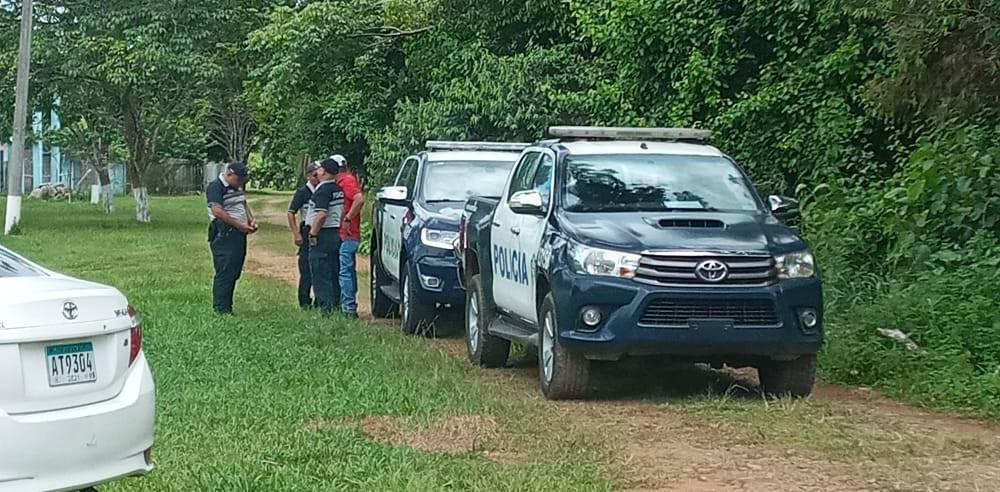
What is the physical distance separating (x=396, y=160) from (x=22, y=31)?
434 inches

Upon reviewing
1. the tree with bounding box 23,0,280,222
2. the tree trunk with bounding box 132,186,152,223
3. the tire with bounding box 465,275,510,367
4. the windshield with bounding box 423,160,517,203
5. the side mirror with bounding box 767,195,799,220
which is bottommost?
the tree trunk with bounding box 132,186,152,223

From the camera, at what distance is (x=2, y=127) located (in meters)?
34.8

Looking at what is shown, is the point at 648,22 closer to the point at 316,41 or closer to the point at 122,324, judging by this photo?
the point at 316,41

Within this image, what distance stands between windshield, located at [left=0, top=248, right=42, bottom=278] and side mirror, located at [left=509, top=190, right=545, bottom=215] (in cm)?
404

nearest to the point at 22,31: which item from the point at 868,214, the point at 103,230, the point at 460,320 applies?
the point at 103,230

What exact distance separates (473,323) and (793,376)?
3.00 meters

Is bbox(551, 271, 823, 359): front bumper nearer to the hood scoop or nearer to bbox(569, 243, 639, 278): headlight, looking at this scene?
bbox(569, 243, 639, 278): headlight

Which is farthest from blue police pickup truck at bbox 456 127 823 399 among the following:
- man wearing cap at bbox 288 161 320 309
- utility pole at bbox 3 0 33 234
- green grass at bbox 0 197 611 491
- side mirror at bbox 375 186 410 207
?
utility pole at bbox 3 0 33 234

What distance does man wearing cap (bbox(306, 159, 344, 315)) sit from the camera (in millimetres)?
14281

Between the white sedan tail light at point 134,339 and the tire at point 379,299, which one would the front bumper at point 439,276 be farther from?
the white sedan tail light at point 134,339

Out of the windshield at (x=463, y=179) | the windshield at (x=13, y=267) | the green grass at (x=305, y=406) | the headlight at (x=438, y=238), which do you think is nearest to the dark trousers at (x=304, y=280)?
the green grass at (x=305, y=406)

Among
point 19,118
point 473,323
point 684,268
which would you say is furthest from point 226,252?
point 19,118

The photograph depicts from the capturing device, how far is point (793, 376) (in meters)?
9.34

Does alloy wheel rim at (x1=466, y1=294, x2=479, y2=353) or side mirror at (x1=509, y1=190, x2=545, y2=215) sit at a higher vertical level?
side mirror at (x1=509, y1=190, x2=545, y2=215)
